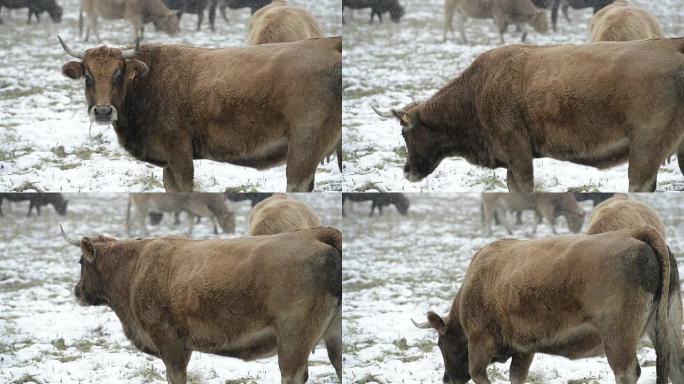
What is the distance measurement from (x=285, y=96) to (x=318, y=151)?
33 cm

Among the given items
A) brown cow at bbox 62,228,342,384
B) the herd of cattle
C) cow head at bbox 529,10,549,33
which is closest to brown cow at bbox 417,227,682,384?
the herd of cattle

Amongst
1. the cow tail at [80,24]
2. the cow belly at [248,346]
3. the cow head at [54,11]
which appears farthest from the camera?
the cow head at [54,11]

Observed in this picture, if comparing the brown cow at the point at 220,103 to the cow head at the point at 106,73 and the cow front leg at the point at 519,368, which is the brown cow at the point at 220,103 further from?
the cow front leg at the point at 519,368

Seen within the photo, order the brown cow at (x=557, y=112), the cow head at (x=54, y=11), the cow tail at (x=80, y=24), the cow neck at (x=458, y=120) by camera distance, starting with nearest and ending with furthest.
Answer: the brown cow at (x=557, y=112), the cow neck at (x=458, y=120), the cow tail at (x=80, y=24), the cow head at (x=54, y=11)

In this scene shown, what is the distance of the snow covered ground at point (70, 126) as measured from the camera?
592 centimetres

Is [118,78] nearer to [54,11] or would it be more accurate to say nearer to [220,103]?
[220,103]

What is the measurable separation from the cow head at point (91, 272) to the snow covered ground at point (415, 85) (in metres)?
1.54

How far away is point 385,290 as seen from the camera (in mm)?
6828

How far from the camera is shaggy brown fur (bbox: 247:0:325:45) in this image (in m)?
6.06

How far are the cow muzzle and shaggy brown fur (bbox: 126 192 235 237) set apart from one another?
0.48 meters

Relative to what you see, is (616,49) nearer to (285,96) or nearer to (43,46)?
(285,96)

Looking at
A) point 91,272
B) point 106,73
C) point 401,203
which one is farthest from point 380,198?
point 91,272

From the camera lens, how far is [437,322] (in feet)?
19.9

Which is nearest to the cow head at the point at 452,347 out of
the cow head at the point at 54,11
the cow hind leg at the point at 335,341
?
the cow hind leg at the point at 335,341
